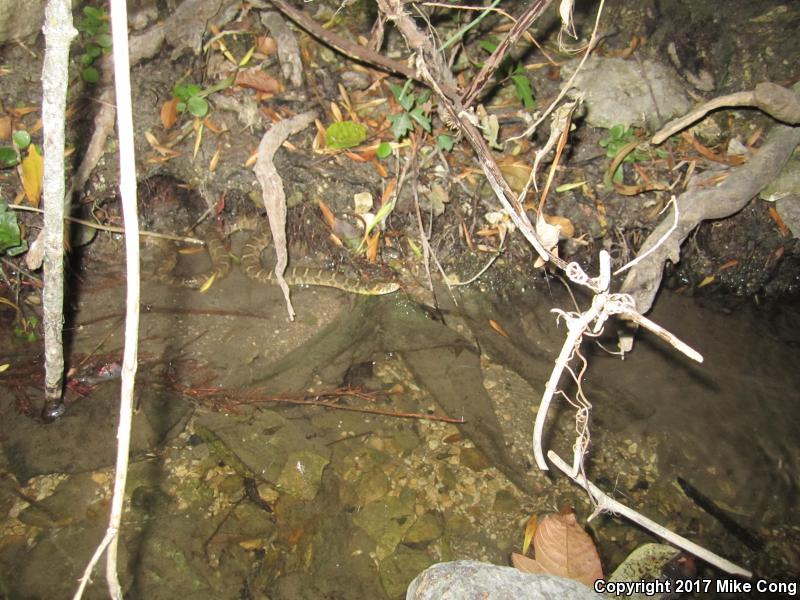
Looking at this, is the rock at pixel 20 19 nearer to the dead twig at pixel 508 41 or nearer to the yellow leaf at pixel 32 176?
the yellow leaf at pixel 32 176

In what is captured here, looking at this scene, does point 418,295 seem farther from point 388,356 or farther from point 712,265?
point 712,265

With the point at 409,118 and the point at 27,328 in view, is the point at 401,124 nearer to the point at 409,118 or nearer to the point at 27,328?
the point at 409,118

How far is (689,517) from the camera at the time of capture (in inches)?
130

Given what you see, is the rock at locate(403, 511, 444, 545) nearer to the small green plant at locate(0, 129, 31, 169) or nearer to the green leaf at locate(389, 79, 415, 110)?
the green leaf at locate(389, 79, 415, 110)

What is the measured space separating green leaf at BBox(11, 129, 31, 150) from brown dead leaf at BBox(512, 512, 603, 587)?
14.5 ft

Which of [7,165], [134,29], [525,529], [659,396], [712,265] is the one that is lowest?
[525,529]

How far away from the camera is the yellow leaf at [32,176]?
3.75 m

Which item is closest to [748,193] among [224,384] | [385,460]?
[385,460]

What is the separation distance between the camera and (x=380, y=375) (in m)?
3.86

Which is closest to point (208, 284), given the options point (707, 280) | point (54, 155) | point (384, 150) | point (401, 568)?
point (384, 150)

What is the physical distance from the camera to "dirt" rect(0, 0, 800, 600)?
307 centimetres

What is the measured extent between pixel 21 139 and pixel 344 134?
235 centimetres

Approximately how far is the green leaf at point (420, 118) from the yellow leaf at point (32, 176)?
9.27ft

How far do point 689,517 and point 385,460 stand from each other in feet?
6.62
